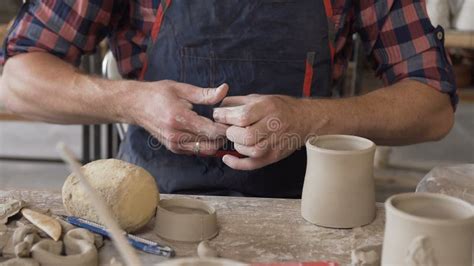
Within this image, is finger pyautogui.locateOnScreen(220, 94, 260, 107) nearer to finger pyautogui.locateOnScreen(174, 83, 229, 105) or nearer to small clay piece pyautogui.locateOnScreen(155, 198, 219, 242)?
finger pyautogui.locateOnScreen(174, 83, 229, 105)

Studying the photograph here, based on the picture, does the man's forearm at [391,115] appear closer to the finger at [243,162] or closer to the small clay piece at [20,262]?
the finger at [243,162]

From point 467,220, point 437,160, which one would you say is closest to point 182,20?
point 467,220

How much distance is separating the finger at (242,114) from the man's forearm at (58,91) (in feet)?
0.58

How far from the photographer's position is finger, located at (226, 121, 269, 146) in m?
0.92

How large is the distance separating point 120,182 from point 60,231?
0.28 ft

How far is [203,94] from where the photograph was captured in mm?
954

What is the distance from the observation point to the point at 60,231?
0.77 m

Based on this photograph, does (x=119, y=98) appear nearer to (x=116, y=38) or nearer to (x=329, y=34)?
(x=116, y=38)

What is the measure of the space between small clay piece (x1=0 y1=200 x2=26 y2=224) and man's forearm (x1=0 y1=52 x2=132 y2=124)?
0.25 meters

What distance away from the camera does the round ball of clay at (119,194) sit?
79 cm

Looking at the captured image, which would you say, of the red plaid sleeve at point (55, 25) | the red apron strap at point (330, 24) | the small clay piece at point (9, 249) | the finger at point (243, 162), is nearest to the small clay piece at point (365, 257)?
the finger at point (243, 162)

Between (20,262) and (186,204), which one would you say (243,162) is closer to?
(186,204)

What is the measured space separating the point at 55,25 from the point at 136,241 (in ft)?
1.66

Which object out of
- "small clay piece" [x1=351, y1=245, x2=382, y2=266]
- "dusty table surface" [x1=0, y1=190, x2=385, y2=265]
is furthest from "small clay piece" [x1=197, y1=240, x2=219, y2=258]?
"small clay piece" [x1=351, y1=245, x2=382, y2=266]
